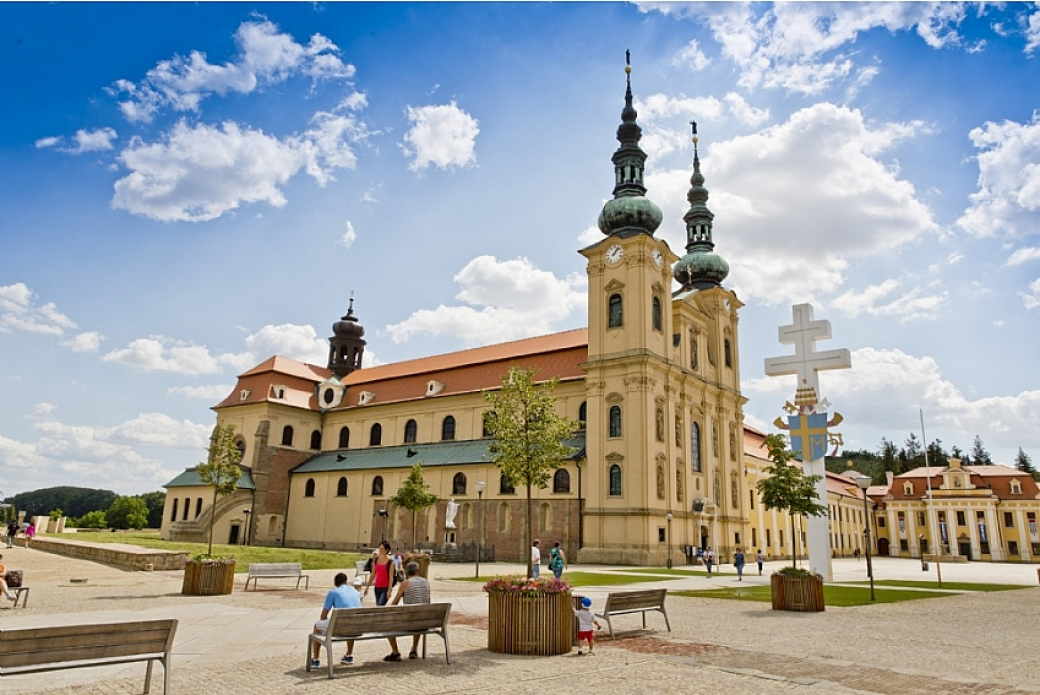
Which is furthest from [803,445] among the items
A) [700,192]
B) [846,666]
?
[700,192]

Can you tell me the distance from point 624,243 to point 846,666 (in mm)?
38266

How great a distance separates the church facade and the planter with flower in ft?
100

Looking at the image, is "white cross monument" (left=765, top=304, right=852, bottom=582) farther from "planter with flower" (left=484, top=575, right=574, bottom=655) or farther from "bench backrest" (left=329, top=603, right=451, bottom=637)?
"bench backrest" (left=329, top=603, right=451, bottom=637)

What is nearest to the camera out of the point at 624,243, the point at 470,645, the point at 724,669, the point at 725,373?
the point at 724,669

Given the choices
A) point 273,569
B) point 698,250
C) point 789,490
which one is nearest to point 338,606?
point 273,569

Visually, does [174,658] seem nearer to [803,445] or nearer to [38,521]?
[803,445]

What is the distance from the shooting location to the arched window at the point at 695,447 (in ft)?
161

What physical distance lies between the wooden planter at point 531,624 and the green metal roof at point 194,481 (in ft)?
167

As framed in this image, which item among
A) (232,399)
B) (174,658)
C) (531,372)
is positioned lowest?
(174,658)

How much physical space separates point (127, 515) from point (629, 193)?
324ft

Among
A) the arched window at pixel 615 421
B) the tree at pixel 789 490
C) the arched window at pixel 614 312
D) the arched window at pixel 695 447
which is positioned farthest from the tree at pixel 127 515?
the tree at pixel 789 490

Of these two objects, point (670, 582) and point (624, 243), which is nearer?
point (670, 582)

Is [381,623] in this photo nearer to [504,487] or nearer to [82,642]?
[82,642]

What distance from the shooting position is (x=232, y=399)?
65125mm
